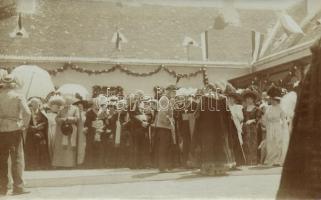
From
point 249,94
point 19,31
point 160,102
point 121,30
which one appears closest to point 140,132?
point 160,102

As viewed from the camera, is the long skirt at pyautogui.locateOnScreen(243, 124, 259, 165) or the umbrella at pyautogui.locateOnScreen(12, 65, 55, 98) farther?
the umbrella at pyautogui.locateOnScreen(12, 65, 55, 98)

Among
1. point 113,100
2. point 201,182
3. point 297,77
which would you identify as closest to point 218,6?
point 297,77

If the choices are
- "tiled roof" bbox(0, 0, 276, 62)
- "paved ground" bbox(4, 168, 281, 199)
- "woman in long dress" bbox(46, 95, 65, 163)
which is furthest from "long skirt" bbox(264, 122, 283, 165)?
"tiled roof" bbox(0, 0, 276, 62)

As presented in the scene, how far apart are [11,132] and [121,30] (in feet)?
38.8

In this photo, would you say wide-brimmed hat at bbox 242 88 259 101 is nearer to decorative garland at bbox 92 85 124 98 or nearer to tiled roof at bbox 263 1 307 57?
tiled roof at bbox 263 1 307 57

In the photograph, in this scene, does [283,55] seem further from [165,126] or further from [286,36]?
[165,126]

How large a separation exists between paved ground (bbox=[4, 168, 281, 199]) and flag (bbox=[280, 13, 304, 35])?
355 inches

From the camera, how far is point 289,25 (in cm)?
1741

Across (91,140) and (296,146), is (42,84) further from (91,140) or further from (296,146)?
(296,146)

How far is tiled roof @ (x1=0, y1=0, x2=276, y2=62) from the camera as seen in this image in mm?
17172

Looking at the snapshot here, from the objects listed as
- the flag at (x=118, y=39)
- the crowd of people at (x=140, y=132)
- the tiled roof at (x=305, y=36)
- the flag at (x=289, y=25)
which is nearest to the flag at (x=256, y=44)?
the tiled roof at (x=305, y=36)

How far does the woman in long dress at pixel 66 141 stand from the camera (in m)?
9.85

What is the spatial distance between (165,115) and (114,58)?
8443mm

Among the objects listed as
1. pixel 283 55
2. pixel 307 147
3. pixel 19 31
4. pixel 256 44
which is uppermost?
pixel 19 31
